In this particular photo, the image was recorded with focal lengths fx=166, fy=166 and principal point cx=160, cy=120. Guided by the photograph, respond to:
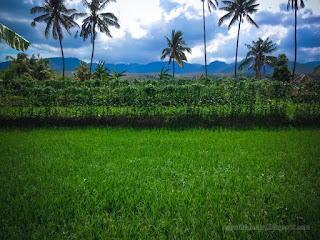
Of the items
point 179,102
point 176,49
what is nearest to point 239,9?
point 176,49

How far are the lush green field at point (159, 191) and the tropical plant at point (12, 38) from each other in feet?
13.6

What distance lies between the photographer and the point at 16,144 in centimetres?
502

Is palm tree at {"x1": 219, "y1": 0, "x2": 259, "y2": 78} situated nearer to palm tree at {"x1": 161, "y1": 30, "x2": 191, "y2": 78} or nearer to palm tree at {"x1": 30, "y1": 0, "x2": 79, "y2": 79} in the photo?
palm tree at {"x1": 161, "y1": 30, "x2": 191, "y2": 78}

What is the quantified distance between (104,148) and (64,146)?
4.15 feet

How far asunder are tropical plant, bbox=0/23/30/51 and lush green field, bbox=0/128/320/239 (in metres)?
4.15

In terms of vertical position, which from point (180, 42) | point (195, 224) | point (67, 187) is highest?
point (180, 42)

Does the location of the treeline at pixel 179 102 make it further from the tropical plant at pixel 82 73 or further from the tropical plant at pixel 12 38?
the tropical plant at pixel 82 73

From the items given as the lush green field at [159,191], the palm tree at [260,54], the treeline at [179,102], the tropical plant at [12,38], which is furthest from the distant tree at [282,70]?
the tropical plant at [12,38]

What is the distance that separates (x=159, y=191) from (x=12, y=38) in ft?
25.7

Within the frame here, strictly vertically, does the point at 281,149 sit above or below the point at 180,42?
below

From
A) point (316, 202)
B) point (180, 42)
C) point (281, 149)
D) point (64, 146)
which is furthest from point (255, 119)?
point (180, 42)

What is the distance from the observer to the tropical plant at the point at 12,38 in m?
6.06

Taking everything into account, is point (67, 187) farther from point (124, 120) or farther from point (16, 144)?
point (124, 120)

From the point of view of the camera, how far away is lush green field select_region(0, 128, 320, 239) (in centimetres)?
201
